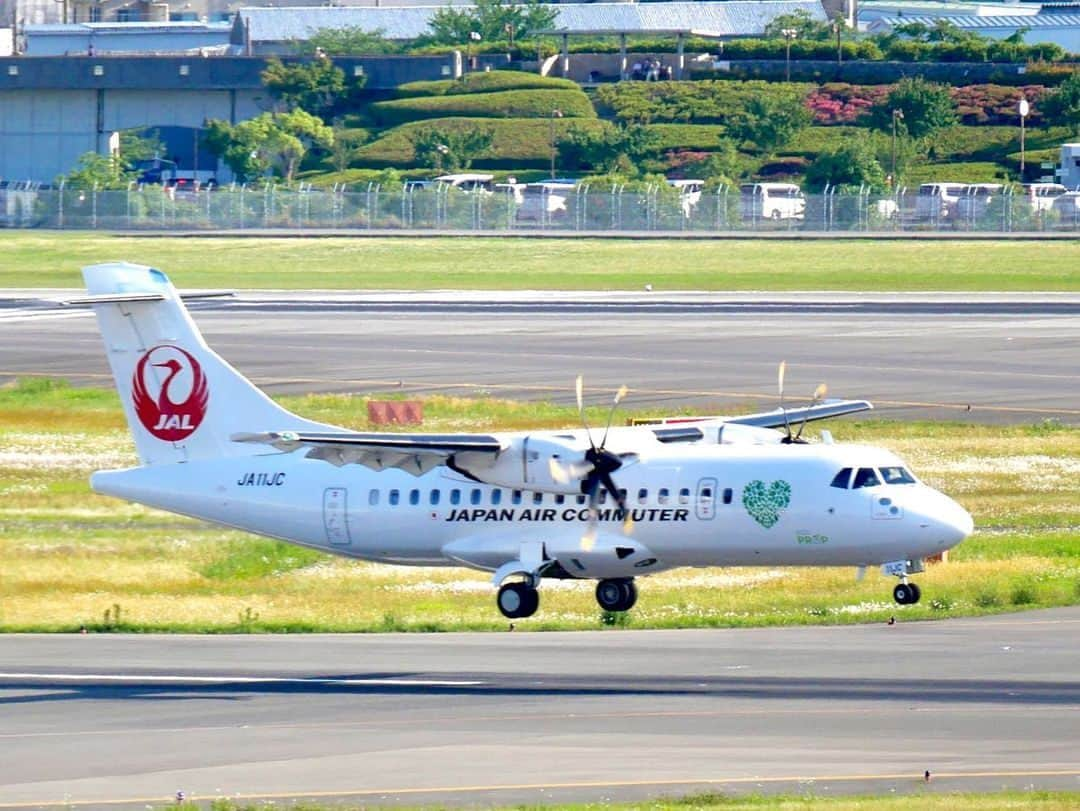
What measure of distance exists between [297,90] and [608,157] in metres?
31.7

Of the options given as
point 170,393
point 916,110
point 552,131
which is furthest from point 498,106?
point 170,393

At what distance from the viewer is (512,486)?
114ft

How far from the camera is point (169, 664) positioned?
3189 centimetres

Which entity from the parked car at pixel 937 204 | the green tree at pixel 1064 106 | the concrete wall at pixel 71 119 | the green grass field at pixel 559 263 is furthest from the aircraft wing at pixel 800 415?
the concrete wall at pixel 71 119

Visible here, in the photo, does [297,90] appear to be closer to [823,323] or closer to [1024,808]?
[823,323]

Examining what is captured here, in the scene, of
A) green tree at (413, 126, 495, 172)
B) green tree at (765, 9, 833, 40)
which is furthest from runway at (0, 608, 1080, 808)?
green tree at (765, 9, 833, 40)

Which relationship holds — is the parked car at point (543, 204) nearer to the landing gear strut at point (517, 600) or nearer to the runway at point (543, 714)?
the landing gear strut at point (517, 600)

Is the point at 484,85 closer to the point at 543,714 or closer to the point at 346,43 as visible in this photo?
the point at 346,43

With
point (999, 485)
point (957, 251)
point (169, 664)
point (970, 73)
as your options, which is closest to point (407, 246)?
point (957, 251)

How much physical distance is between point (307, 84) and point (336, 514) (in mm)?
128755

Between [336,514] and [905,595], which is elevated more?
[336,514]

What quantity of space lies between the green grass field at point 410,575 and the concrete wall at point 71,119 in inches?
4219

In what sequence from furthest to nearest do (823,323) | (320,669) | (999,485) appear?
(823,323) < (999,485) < (320,669)

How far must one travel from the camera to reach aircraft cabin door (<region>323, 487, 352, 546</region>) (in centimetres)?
3625
